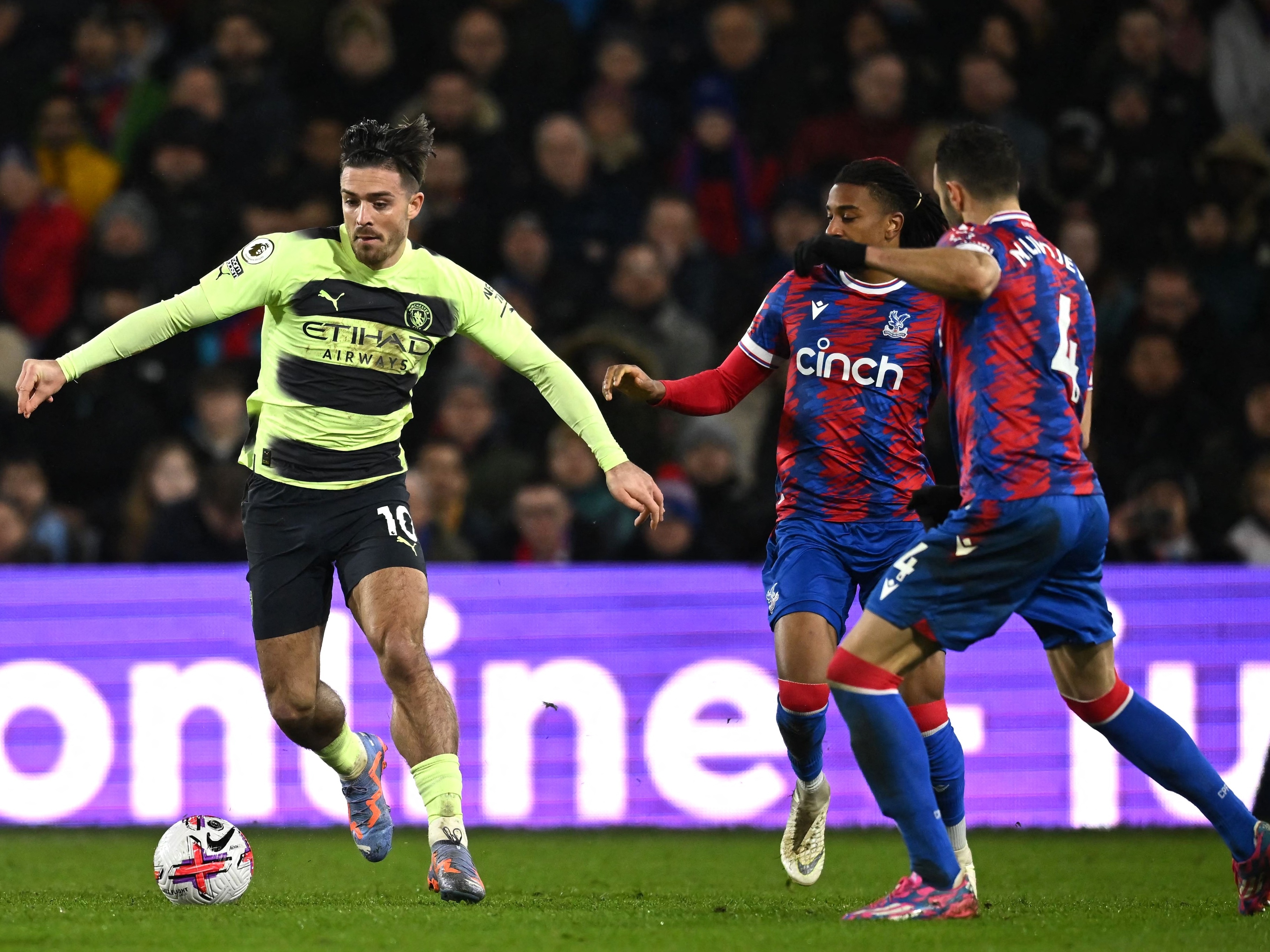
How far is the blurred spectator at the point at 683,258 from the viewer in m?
10.6

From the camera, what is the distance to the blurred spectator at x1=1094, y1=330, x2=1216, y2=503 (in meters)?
10.0

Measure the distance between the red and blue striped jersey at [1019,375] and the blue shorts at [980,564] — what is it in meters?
0.06

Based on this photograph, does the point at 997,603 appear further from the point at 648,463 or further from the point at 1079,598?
the point at 648,463

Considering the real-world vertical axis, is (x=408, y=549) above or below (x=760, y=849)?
above

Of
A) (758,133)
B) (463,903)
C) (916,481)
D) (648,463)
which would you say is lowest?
(463,903)

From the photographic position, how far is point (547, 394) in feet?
19.8

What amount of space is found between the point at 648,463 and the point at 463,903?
4420 mm

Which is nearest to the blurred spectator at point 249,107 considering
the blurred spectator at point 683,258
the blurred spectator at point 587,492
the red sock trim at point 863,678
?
the blurred spectator at point 683,258

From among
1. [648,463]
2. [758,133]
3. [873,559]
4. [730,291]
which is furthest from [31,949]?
[758,133]

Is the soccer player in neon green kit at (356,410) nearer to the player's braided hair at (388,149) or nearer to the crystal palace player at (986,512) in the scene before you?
the player's braided hair at (388,149)

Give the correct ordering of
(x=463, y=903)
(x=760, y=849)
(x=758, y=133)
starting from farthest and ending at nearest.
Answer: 1. (x=758, y=133)
2. (x=760, y=849)
3. (x=463, y=903)

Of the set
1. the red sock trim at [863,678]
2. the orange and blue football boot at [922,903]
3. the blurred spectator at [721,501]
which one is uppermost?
the red sock trim at [863,678]

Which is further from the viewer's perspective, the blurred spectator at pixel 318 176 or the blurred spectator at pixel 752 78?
the blurred spectator at pixel 752 78

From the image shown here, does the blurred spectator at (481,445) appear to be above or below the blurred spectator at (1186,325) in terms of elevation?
below
